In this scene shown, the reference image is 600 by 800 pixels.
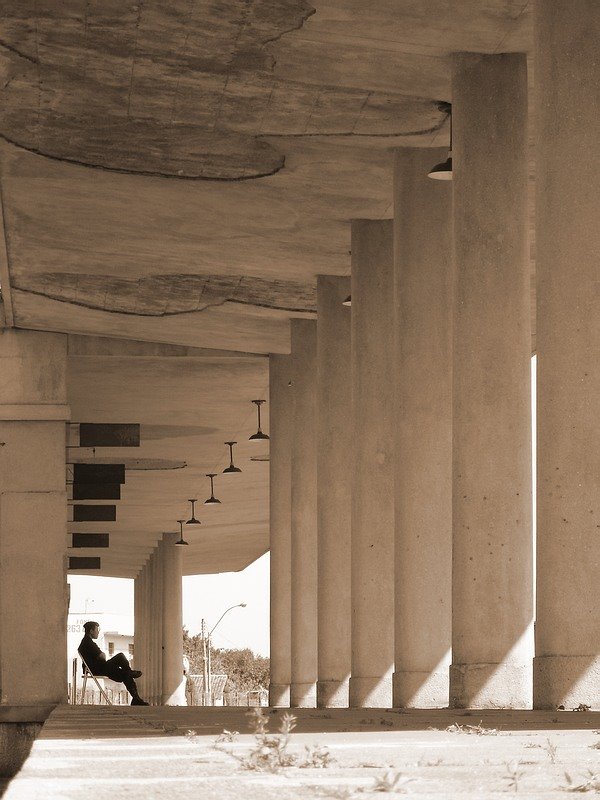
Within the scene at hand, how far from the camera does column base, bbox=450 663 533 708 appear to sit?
546 inches

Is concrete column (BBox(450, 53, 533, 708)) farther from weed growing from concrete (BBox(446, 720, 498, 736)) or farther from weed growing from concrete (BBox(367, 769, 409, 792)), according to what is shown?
weed growing from concrete (BBox(367, 769, 409, 792))

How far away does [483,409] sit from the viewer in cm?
1405

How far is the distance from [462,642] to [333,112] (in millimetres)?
6064

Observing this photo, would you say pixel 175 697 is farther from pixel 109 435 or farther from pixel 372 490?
pixel 372 490

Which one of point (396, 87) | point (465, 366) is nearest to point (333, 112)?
point (396, 87)

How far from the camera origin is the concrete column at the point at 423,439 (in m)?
17.1

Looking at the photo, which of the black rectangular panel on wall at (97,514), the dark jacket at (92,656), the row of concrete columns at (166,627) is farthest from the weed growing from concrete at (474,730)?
the row of concrete columns at (166,627)

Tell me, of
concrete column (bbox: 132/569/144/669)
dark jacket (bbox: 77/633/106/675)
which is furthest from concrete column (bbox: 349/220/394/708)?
concrete column (bbox: 132/569/144/669)

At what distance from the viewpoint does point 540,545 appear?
11.6 m

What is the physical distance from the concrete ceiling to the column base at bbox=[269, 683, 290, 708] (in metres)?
6.24

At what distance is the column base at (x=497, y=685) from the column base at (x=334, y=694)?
914cm

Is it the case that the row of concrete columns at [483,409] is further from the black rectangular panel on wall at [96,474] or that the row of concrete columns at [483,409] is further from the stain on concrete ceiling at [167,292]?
the black rectangular panel on wall at [96,474]

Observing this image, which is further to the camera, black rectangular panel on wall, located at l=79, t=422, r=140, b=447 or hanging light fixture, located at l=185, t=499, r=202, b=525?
hanging light fixture, located at l=185, t=499, r=202, b=525

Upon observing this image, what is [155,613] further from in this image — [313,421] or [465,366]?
[465,366]
